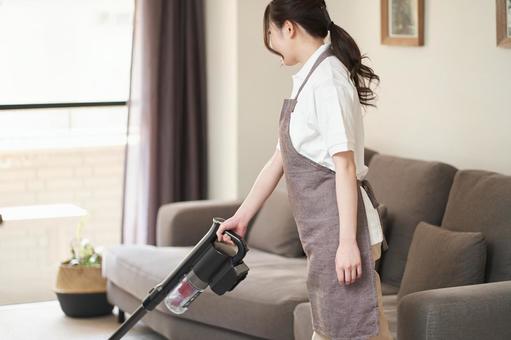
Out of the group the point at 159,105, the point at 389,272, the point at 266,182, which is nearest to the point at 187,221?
the point at 159,105

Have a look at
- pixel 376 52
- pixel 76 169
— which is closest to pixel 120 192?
pixel 76 169

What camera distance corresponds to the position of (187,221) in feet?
14.7

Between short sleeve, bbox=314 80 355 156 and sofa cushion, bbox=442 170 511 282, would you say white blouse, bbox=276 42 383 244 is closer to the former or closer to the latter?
short sleeve, bbox=314 80 355 156

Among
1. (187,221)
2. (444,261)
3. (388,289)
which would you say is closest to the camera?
(444,261)

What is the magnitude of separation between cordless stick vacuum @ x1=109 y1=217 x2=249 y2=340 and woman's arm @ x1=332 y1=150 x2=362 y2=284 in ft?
0.77

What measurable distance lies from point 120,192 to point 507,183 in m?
2.85

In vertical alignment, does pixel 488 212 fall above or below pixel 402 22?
below

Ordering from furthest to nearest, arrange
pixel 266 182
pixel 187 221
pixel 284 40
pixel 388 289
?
pixel 187 221 < pixel 388 289 < pixel 266 182 < pixel 284 40

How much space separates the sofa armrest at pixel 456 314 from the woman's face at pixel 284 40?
0.75 metres

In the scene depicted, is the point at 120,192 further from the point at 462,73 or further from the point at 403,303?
the point at 403,303

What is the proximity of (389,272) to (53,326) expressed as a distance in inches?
67.0

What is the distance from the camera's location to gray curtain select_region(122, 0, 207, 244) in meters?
5.19

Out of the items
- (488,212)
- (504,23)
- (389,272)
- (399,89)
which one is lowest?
(389,272)

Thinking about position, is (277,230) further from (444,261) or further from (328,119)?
(328,119)
